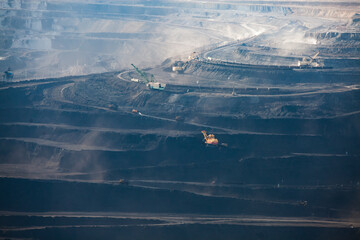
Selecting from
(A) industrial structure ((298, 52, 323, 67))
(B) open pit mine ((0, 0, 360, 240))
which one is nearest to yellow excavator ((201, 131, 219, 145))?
(B) open pit mine ((0, 0, 360, 240))

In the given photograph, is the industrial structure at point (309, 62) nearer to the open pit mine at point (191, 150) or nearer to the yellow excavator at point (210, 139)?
the open pit mine at point (191, 150)

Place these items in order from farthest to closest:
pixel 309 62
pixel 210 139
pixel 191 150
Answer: pixel 309 62
pixel 191 150
pixel 210 139

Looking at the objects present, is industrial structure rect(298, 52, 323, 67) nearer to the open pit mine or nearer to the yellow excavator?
the open pit mine

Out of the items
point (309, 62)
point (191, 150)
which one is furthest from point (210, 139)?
point (309, 62)

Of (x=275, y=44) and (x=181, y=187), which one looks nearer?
(x=181, y=187)

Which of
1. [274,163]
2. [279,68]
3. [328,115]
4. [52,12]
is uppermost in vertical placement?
[52,12]

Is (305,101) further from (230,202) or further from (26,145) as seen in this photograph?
(26,145)

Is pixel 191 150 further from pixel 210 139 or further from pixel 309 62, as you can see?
pixel 309 62

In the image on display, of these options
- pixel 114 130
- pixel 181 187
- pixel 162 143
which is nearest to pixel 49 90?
pixel 114 130

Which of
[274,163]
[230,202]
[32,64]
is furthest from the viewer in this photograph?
[32,64]
